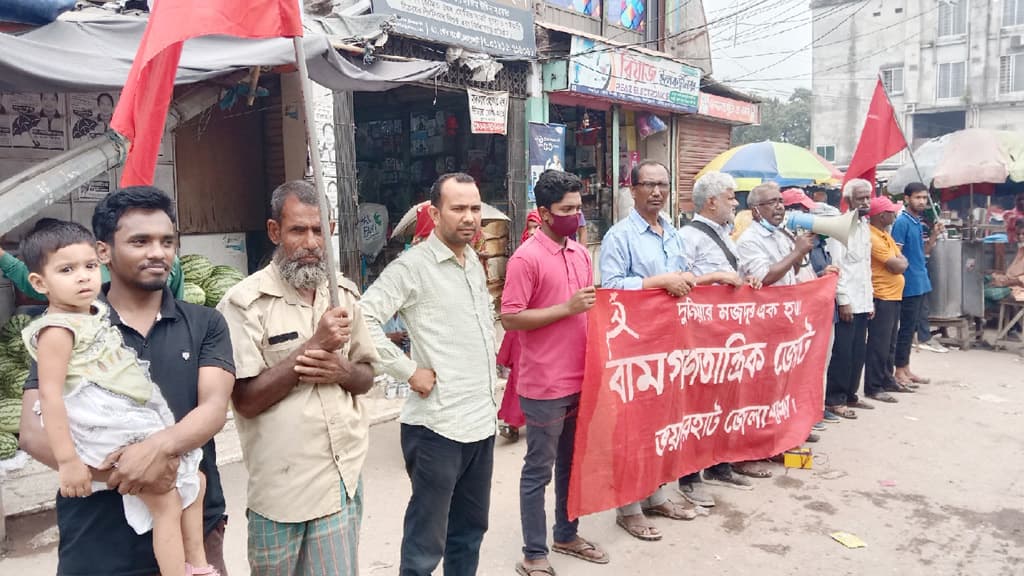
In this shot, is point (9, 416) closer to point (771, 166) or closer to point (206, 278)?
point (206, 278)

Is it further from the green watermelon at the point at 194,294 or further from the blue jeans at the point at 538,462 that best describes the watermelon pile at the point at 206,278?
the blue jeans at the point at 538,462

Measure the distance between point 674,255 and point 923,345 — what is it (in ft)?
23.3

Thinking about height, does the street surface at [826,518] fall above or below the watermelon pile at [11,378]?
below

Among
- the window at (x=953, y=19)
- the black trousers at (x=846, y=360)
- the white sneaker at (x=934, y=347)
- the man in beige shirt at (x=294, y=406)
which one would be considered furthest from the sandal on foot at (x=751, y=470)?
the window at (x=953, y=19)

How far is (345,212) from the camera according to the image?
6.92 m

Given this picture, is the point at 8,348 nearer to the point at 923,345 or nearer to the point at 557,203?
the point at 557,203

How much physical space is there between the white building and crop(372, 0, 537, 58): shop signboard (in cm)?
3005

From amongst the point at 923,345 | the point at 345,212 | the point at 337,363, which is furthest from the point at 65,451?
the point at 923,345

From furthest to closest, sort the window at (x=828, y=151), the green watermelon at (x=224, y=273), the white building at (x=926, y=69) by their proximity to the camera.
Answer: the window at (x=828, y=151)
the white building at (x=926, y=69)
the green watermelon at (x=224, y=273)

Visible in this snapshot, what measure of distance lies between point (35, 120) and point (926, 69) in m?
41.3

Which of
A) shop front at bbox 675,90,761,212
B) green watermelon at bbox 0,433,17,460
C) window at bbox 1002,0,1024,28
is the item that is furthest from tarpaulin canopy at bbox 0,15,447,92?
window at bbox 1002,0,1024,28

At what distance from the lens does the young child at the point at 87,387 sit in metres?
1.71

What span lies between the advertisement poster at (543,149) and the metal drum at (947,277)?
16.4 ft

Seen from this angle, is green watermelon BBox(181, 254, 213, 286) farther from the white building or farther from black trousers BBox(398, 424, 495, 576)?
the white building
